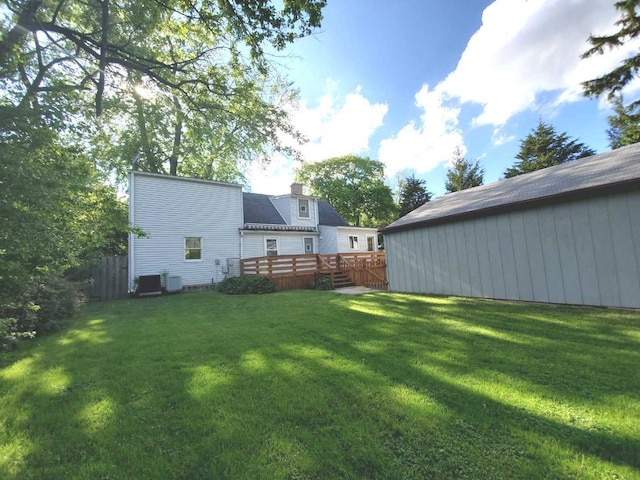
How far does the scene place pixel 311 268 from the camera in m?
13.2

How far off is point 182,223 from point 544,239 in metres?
13.4

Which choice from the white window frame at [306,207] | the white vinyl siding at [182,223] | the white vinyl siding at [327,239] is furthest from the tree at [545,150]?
the white vinyl siding at [182,223]

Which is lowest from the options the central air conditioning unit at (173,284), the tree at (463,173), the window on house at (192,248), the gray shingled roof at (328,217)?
the central air conditioning unit at (173,284)

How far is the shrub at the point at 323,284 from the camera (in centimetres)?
1216

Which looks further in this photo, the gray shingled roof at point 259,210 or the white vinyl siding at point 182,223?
the gray shingled roof at point 259,210

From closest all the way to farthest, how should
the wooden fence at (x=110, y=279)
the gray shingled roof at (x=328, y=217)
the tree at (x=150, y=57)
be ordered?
the tree at (x=150, y=57), the wooden fence at (x=110, y=279), the gray shingled roof at (x=328, y=217)

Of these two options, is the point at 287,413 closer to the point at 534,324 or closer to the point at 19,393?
the point at 19,393

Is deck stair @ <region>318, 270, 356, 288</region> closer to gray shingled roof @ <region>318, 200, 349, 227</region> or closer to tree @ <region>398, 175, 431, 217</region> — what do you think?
gray shingled roof @ <region>318, 200, 349, 227</region>

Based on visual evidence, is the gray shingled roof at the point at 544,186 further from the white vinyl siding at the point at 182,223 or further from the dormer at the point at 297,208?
the dormer at the point at 297,208

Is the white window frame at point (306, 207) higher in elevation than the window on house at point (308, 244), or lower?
higher

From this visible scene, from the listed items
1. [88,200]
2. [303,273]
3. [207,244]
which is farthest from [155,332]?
[207,244]

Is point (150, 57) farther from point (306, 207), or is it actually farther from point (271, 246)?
point (306, 207)

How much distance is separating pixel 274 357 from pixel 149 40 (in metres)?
10.9

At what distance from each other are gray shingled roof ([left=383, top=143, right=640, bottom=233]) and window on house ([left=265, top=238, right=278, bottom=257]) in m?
8.03
